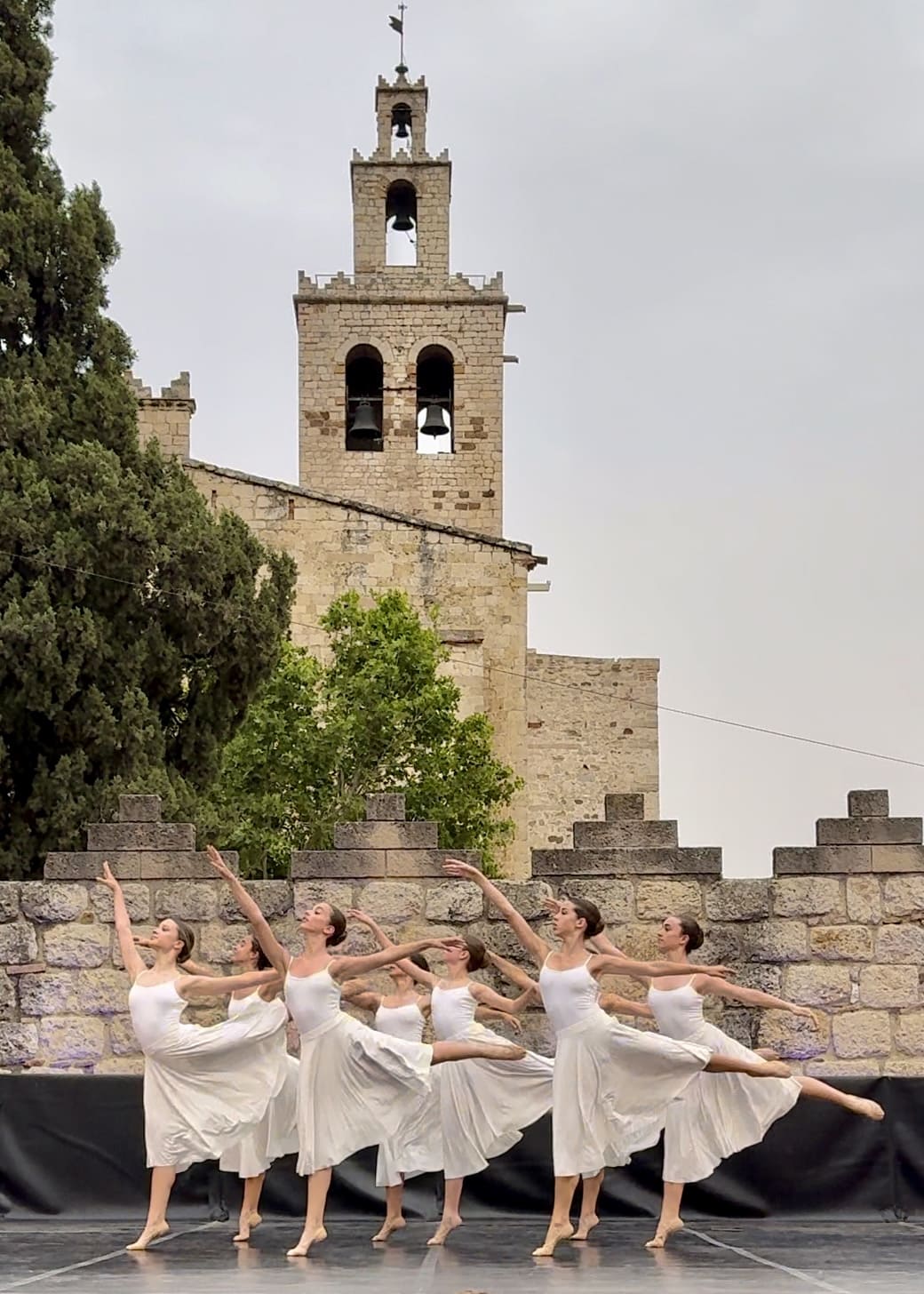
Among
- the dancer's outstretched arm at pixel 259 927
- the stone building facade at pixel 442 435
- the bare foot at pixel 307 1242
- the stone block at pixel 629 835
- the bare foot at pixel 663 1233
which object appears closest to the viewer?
the bare foot at pixel 307 1242

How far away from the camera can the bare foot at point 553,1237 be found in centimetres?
932

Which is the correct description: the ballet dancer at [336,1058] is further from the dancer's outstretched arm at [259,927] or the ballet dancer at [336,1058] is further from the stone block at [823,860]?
the stone block at [823,860]

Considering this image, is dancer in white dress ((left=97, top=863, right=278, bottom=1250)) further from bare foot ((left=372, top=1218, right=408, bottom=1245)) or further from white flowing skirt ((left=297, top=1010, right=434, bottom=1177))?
bare foot ((left=372, top=1218, right=408, bottom=1245))

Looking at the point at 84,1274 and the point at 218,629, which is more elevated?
the point at 218,629

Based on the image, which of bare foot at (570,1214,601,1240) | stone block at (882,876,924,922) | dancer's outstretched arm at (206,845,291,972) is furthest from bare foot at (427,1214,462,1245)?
stone block at (882,876,924,922)

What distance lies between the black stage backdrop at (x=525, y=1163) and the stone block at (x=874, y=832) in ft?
7.13

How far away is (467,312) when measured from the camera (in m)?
42.4

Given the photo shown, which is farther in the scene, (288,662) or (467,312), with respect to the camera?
(467,312)

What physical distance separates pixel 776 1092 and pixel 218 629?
10253mm

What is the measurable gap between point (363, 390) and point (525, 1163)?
33141mm

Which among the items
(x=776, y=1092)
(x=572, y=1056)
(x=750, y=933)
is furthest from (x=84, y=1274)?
(x=750, y=933)

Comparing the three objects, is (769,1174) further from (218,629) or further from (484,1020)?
(218,629)

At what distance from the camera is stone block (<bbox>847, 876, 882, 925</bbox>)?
12.9m

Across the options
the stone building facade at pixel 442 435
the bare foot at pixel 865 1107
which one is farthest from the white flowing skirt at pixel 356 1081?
the stone building facade at pixel 442 435
